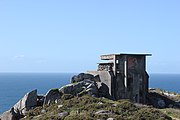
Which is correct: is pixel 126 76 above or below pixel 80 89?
above

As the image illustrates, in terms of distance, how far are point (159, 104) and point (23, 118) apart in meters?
18.2

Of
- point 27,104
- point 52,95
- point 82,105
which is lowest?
point 27,104

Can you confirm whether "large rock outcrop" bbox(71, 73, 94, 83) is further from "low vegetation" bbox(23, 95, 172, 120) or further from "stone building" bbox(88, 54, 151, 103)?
"low vegetation" bbox(23, 95, 172, 120)

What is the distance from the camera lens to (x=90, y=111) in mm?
33781

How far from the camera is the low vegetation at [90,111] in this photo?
31992mm

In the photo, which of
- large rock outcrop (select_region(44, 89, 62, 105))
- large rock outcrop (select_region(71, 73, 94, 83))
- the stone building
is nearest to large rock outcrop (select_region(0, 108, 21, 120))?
large rock outcrop (select_region(44, 89, 62, 105))

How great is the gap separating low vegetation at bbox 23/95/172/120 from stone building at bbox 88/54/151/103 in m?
7.49

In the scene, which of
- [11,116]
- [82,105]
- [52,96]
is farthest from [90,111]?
[11,116]

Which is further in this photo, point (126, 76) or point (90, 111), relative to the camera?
point (126, 76)

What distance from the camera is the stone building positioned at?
152 ft

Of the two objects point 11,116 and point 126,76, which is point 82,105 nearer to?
point 11,116

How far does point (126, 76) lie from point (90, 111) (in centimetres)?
1355

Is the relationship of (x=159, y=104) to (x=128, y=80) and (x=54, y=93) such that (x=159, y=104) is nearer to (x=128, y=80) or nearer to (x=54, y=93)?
(x=128, y=80)

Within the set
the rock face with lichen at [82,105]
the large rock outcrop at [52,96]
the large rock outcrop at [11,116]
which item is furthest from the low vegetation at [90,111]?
the large rock outcrop at [11,116]
